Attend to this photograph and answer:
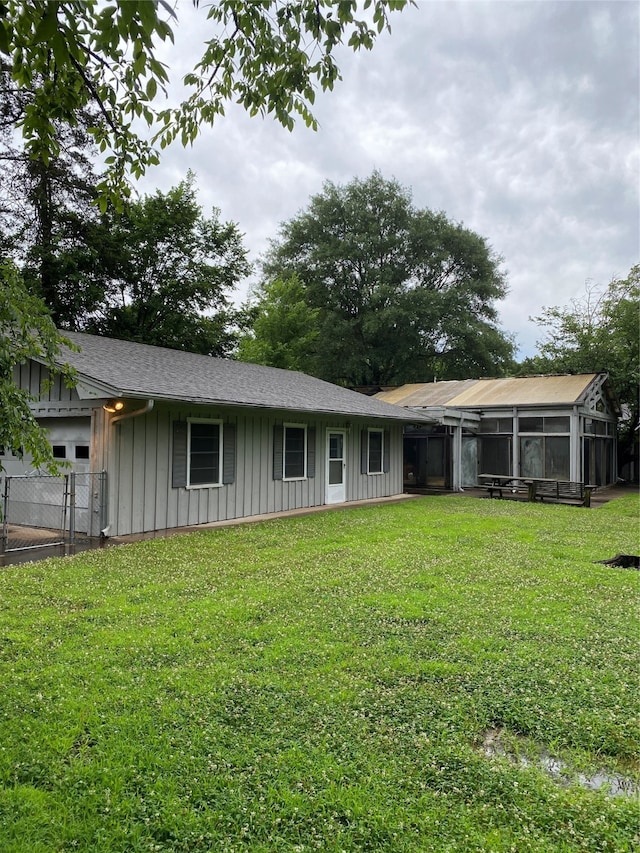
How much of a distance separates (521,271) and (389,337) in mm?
10244

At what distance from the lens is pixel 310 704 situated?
10.7 ft

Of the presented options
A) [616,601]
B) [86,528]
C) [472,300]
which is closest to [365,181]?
[472,300]

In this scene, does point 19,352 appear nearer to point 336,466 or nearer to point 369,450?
point 336,466

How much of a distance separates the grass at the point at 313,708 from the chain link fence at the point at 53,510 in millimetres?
1914

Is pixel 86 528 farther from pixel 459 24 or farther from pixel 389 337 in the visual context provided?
pixel 389 337

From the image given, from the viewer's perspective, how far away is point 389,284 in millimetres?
30734

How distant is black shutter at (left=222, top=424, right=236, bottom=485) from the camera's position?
1077 cm

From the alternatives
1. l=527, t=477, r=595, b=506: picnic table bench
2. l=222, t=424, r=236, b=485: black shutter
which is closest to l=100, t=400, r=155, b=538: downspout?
l=222, t=424, r=236, b=485: black shutter

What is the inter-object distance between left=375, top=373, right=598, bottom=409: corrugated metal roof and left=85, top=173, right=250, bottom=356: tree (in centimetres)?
838

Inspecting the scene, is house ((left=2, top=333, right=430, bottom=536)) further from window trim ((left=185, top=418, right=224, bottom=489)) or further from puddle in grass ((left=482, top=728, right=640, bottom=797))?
puddle in grass ((left=482, top=728, right=640, bottom=797))

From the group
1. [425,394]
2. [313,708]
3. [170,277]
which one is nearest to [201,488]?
[313,708]

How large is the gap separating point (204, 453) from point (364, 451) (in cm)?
587

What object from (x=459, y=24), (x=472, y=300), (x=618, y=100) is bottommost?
(x=459, y=24)

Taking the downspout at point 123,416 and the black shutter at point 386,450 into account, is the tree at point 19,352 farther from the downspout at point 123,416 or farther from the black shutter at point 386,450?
the black shutter at point 386,450
